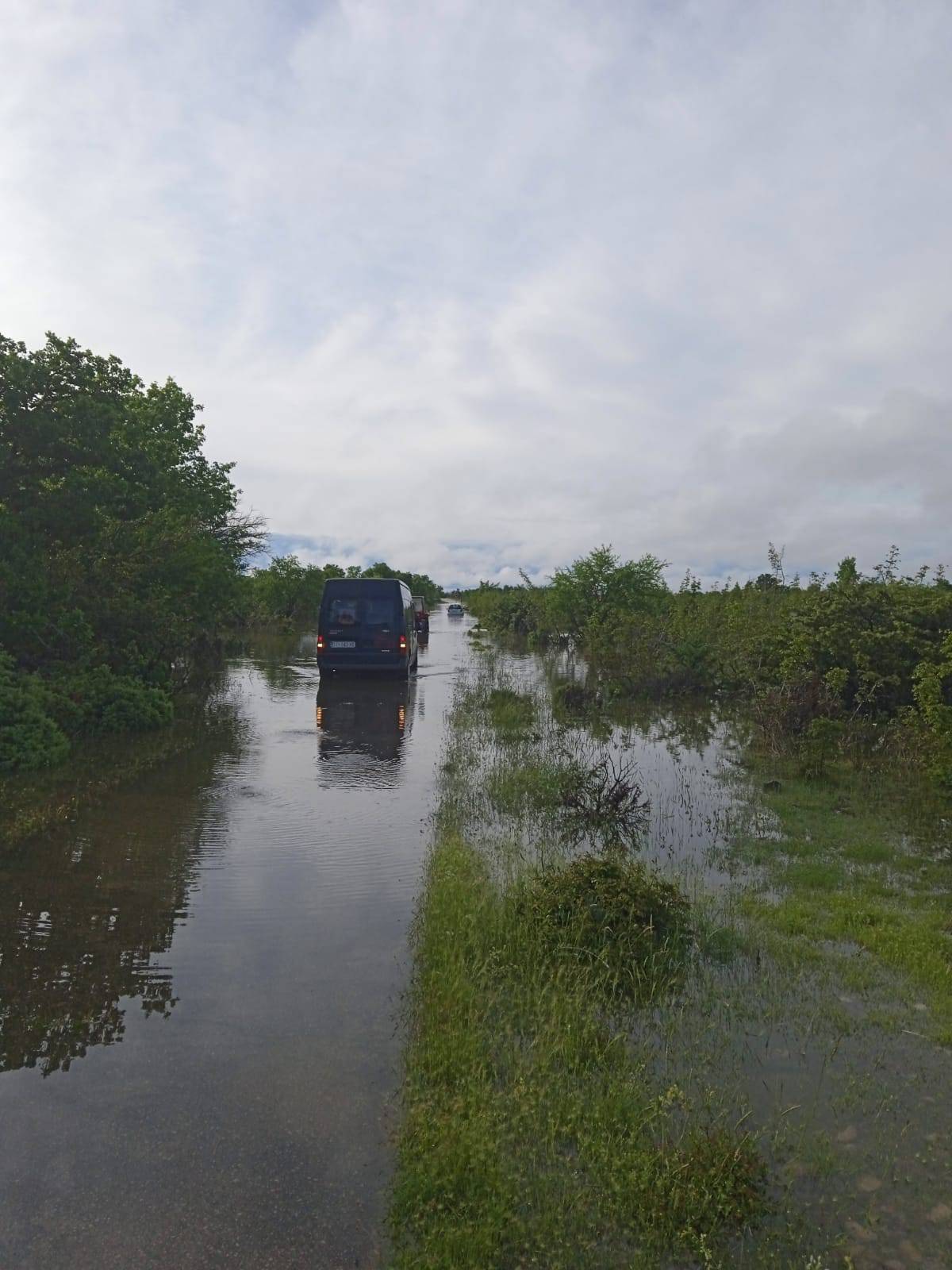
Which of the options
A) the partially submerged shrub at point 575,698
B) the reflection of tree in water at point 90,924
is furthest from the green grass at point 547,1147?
the partially submerged shrub at point 575,698

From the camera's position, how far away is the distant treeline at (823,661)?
1352 cm

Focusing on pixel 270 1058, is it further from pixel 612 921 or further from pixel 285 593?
pixel 285 593

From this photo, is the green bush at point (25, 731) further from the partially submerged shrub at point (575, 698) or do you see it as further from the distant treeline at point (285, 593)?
the distant treeline at point (285, 593)

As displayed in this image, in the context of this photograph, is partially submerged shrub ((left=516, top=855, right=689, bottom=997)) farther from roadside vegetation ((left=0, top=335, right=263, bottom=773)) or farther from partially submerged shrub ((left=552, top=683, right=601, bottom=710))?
partially submerged shrub ((left=552, top=683, right=601, bottom=710))

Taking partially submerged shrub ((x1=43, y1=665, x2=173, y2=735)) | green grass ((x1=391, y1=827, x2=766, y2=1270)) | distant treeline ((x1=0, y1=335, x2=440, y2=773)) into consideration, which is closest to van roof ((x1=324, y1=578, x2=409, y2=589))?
distant treeline ((x1=0, y1=335, x2=440, y2=773))

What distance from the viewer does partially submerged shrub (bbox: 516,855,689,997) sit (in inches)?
215

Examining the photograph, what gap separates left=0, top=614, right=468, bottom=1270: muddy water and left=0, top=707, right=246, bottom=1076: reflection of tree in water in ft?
0.06

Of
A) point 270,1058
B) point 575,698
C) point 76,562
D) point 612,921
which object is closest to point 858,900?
point 612,921

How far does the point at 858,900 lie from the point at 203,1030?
511 centimetres

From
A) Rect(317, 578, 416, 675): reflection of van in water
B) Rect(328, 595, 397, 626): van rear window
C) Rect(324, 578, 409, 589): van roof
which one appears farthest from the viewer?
Rect(328, 595, 397, 626): van rear window

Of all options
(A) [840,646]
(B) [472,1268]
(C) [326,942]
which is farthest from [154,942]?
(A) [840,646]

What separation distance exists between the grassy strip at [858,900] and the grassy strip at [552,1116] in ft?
3.70

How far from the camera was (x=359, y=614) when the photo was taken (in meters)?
20.4

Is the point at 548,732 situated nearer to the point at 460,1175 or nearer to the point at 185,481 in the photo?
the point at 460,1175
